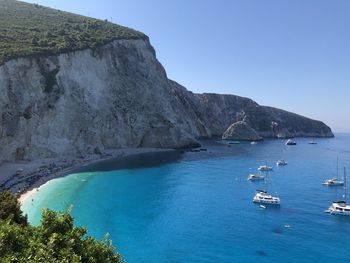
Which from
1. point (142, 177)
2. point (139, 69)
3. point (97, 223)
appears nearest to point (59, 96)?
point (142, 177)

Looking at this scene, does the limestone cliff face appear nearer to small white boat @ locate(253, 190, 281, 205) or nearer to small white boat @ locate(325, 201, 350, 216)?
small white boat @ locate(253, 190, 281, 205)

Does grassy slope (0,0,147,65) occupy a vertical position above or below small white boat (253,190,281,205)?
above

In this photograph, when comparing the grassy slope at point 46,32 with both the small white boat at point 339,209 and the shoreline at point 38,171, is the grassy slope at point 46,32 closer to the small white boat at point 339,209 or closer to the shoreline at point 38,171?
the shoreline at point 38,171

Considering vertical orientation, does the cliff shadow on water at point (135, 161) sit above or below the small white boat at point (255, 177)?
above

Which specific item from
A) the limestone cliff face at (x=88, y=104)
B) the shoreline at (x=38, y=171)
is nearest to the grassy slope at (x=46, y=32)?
the limestone cliff face at (x=88, y=104)

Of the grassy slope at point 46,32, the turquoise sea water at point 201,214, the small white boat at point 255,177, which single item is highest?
the grassy slope at point 46,32

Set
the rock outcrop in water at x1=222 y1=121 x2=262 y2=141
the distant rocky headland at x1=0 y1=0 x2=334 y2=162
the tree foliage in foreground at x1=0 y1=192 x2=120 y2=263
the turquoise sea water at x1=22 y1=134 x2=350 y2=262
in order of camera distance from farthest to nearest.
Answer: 1. the rock outcrop in water at x1=222 y1=121 x2=262 y2=141
2. the distant rocky headland at x1=0 y1=0 x2=334 y2=162
3. the turquoise sea water at x1=22 y1=134 x2=350 y2=262
4. the tree foliage in foreground at x1=0 y1=192 x2=120 y2=263

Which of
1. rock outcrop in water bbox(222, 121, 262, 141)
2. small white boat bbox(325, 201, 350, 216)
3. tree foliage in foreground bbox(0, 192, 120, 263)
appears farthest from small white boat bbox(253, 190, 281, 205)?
rock outcrop in water bbox(222, 121, 262, 141)
